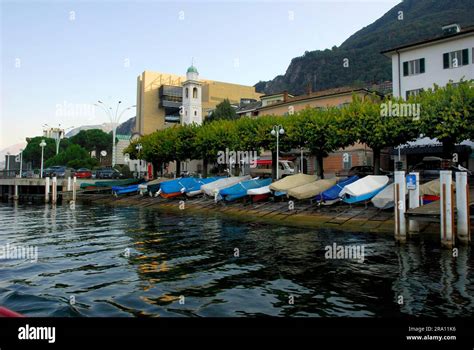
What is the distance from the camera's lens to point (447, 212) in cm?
1809

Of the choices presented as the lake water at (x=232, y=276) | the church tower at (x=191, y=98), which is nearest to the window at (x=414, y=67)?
the lake water at (x=232, y=276)

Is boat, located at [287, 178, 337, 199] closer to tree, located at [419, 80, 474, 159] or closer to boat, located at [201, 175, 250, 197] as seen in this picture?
tree, located at [419, 80, 474, 159]

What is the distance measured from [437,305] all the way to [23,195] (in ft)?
219

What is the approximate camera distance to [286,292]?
1180 centimetres

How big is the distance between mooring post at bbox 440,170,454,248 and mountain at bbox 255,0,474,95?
8307cm

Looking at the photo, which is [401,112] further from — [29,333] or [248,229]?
[29,333]

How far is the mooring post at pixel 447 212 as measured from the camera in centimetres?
1805

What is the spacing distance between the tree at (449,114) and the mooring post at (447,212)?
13.8 metres

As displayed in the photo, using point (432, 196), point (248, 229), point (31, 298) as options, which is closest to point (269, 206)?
point (248, 229)

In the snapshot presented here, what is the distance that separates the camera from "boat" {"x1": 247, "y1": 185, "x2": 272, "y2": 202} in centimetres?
3548

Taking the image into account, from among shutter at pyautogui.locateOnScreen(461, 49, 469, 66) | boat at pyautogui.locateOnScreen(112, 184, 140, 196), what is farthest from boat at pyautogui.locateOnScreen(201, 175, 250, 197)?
shutter at pyautogui.locateOnScreen(461, 49, 469, 66)

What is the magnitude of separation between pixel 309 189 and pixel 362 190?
4958 millimetres

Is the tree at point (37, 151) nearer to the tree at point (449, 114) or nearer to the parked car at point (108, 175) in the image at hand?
the parked car at point (108, 175)

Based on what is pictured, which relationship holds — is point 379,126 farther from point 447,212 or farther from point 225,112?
point 225,112
